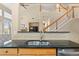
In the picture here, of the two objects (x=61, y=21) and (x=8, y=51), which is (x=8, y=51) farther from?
(x=61, y=21)

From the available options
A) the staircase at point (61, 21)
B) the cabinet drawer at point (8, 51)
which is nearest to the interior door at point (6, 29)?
the cabinet drawer at point (8, 51)

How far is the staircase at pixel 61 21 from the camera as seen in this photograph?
387 centimetres

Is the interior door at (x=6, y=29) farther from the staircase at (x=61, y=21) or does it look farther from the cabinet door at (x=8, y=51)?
the staircase at (x=61, y=21)

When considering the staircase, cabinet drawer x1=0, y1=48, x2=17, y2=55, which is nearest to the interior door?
cabinet drawer x1=0, y1=48, x2=17, y2=55

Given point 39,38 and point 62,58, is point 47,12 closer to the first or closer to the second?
point 39,38

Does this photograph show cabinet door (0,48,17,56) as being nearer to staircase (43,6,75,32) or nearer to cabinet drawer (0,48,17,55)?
cabinet drawer (0,48,17,55)

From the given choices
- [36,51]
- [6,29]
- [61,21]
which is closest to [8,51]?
[36,51]

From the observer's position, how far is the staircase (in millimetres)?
3871

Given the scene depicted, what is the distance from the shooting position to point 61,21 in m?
3.91

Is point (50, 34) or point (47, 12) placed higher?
point (47, 12)

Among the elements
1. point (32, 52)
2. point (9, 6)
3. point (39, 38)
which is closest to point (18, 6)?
point (9, 6)

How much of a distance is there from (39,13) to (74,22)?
0.90 m

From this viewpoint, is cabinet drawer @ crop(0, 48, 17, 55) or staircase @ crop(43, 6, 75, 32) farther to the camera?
staircase @ crop(43, 6, 75, 32)

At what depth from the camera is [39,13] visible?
394 cm
